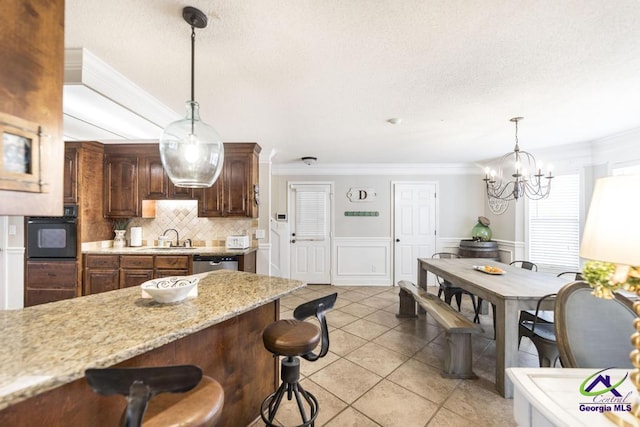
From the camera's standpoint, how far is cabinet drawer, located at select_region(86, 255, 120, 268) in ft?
11.6

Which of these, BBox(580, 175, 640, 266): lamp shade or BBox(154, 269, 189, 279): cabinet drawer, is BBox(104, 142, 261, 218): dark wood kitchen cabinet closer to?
BBox(154, 269, 189, 279): cabinet drawer

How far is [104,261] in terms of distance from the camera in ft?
11.6

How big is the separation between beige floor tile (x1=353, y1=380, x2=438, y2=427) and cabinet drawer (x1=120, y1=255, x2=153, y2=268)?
3.16 meters

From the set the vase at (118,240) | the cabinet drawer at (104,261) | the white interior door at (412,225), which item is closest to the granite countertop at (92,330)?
the cabinet drawer at (104,261)

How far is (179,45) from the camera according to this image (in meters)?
1.63

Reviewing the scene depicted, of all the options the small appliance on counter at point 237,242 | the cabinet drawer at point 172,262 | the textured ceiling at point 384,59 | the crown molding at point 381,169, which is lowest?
the cabinet drawer at point 172,262

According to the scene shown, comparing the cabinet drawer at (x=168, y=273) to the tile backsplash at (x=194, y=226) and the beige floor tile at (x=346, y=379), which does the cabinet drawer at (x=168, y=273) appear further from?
the beige floor tile at (x=346, y=379)

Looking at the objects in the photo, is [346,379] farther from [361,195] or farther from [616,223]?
[361,195]

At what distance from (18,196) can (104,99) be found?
1474 mm

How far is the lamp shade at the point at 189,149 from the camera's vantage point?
5.18 feet

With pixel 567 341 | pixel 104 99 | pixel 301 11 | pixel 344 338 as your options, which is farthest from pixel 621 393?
pixel 104 99

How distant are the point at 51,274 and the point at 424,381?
474 centimetres

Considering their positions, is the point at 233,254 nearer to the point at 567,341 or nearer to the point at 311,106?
the point at 311,106

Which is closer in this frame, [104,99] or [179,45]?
[179,45]
